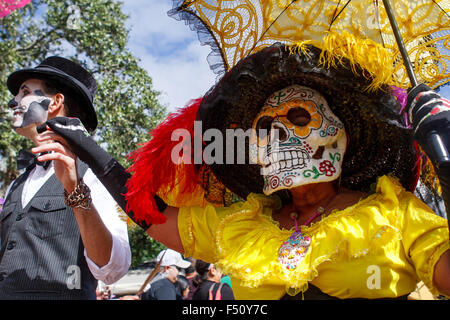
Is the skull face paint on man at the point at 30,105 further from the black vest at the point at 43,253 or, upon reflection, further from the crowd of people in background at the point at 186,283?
the crowd of people in background at the point at 186,283

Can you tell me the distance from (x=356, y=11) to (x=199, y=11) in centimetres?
73

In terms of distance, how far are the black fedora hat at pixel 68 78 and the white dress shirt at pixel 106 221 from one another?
16.2 inches

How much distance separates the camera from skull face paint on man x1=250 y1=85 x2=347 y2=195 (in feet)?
5.99

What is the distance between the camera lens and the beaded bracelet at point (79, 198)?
187 cm

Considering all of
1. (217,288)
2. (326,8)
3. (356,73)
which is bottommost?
(217,288)

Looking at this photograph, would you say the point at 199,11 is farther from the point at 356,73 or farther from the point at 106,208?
the point at 106,208

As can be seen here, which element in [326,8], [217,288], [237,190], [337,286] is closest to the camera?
[337,286]

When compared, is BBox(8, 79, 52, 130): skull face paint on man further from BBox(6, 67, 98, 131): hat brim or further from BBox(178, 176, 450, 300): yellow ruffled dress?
BBox(178, 176, 450, 300): yellow ruffled dress

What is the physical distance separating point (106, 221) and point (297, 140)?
1.08 metres

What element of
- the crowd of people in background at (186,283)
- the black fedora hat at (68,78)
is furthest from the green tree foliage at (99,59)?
the black fedora hat at (68,78)

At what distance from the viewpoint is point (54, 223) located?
2143mm

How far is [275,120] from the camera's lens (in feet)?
6.35

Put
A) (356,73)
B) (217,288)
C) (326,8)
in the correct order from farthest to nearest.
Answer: (217,288) < (326,8) < (356,73)
